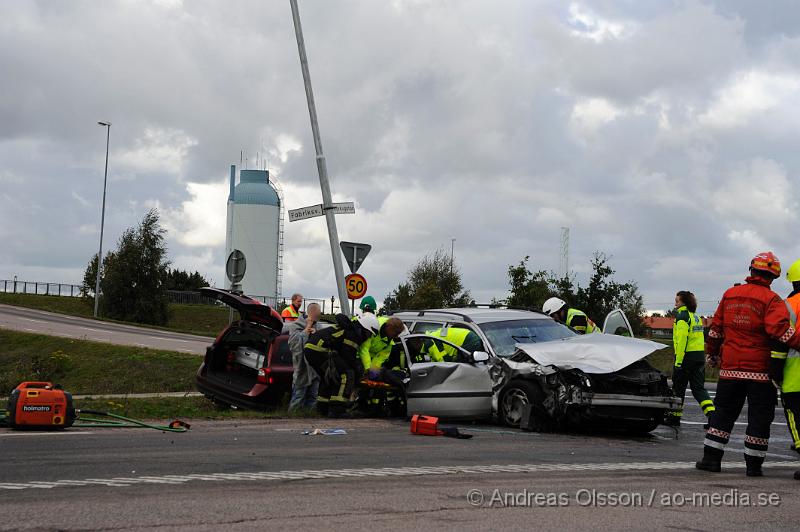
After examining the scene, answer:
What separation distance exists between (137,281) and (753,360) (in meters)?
59.8

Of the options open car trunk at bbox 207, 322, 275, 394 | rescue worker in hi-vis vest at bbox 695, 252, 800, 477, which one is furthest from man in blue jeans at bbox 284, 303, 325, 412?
rescue worker in hi-vis vest at bbox 695, 252, 800, 477

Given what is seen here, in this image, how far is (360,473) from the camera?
805cm

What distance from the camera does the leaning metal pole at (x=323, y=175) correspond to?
752 inches

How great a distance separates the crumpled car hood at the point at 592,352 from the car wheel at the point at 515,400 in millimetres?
403

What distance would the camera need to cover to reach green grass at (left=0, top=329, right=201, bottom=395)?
2391 centimetres

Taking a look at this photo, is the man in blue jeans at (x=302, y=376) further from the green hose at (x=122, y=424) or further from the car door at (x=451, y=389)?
the green hose at (x=122, y=424)

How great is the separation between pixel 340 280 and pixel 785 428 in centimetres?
863

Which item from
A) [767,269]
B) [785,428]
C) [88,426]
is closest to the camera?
[767,269]

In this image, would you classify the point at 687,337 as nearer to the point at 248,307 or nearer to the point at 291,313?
the point at 248,307

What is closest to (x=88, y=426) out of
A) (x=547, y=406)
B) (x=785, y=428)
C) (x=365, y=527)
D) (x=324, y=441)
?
(x=324, y=441)

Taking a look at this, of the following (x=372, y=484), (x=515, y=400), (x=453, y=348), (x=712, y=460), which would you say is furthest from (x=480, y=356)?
(x=372, y=484)

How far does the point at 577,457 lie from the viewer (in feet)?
31.4

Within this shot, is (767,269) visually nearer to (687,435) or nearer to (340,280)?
(687,435)

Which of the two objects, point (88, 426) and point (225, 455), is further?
point (88, 426)
